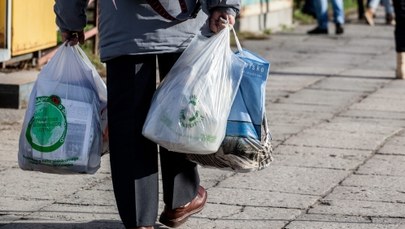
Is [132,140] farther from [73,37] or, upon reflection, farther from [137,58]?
[73,37]

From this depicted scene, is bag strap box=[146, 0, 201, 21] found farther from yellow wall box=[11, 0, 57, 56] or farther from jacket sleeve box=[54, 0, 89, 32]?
yellow wall box=[11, 0, 57, 56]

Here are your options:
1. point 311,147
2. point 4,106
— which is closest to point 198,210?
point 311,147

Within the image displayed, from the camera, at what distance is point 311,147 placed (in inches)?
284

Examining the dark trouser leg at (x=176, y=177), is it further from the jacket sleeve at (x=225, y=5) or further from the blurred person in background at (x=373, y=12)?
the blurred person in background at (x=373, y=12)

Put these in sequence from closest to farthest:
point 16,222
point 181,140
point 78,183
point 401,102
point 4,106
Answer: point 181,140 → point 16,222 → point 78,183 → point 4,106 → point 401,102

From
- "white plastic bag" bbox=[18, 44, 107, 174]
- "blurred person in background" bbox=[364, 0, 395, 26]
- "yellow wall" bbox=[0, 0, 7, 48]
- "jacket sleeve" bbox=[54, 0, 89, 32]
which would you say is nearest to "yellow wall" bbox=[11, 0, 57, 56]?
"yellow wall" bbox=[0, 0, 7, 48]

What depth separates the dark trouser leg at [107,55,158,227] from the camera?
4531mm

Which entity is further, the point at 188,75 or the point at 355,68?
the point at 355,68

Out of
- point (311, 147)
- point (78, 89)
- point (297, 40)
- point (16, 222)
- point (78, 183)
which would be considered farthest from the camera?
point (297, 40)

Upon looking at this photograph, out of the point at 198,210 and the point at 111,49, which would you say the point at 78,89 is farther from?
the point at 198,210

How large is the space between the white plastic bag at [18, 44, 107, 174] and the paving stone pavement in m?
0.47

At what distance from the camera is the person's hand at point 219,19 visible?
4531 millimetres

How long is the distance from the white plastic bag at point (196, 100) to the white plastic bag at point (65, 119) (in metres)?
0.35

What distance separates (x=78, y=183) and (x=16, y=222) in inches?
35.5
